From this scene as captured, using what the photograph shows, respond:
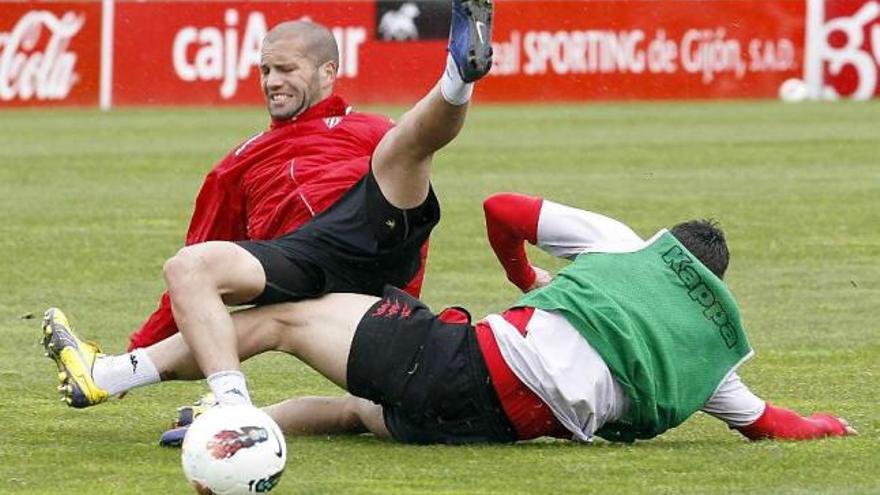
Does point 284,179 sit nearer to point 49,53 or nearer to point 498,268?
point 498,268

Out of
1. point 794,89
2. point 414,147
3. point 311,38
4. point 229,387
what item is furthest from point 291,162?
point 794,89

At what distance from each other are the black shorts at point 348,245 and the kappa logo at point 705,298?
3.14 feet

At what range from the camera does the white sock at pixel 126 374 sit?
7617 millimetres

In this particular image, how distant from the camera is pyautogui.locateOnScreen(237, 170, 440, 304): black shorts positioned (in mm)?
7430

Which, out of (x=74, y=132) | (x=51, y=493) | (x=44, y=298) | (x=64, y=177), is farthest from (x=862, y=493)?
(x=74, y=132)

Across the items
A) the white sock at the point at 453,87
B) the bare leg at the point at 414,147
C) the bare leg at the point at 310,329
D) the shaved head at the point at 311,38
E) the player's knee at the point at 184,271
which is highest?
the shaved head at the point at 311,38

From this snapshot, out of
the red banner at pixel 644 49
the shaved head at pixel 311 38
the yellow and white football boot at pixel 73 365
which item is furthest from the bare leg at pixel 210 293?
the red banner at pixel 644 49

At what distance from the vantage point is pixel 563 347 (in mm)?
7059

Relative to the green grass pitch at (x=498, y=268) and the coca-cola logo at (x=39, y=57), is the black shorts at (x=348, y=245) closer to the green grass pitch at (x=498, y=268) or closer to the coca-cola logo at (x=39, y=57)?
the green grass pitch at (x=498, y=268)

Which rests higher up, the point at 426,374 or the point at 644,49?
the point at 644,49

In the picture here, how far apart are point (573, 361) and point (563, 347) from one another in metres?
0.06

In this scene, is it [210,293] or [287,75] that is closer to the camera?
[210,293]

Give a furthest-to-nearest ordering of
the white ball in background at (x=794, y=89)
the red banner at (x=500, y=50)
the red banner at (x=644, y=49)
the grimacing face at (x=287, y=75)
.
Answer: the white ball in background at (x=794, y=89) < the red banner at (x=644, y=49) < the red banner at (x=500, y=50) < the grimacing face at (x=287, y=75)

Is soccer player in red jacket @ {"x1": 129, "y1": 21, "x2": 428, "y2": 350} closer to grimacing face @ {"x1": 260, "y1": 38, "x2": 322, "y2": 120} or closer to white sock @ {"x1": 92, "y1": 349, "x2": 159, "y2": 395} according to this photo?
grimacing face @ {"x1": 260, "y1": 38, "x2": 322, "y2": 120}
